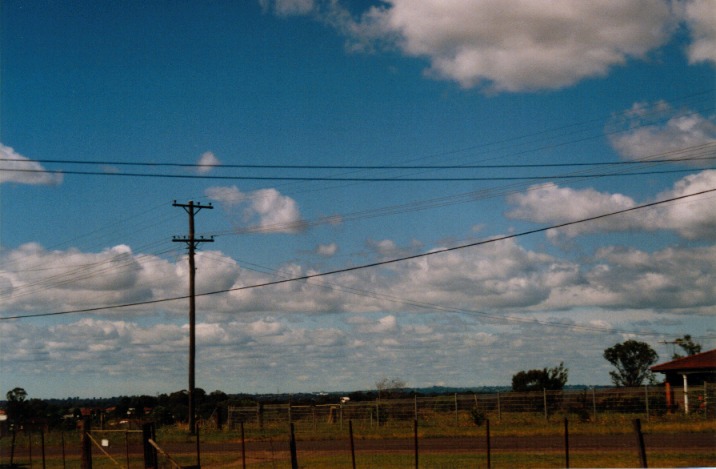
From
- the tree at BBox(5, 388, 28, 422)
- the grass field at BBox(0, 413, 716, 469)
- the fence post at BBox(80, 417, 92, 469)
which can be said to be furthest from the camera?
the tree at BBox(5, 388, 28, 422)

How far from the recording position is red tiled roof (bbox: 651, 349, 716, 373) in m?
48.5

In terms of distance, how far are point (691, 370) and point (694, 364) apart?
18.1 inches

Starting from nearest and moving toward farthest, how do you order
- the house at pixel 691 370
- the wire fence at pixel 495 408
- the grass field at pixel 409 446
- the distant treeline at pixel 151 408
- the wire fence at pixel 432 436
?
1. the grass field at pixel 409 446
2. the wire fence at pixel 432 436
3. the wire fence at pixel 495 408
4. the house at pixel 691 370
5. the distant treeline at pixel 151 408

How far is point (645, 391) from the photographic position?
43.5 meters

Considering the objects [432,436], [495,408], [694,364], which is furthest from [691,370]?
[432,436]

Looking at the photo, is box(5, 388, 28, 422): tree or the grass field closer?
the grass field

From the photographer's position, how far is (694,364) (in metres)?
49.4

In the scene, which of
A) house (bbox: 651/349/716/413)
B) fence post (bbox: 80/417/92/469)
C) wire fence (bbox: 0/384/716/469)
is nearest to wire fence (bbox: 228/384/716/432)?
wire fence (bbox: 0/384/716/469)

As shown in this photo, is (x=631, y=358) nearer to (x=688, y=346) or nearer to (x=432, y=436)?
(x=688, y=346)

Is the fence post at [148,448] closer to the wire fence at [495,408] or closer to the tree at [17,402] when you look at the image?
the wire fence at [495,408]

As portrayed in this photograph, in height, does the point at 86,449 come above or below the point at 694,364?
below

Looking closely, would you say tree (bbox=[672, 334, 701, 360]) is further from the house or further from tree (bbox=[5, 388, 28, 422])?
tree (bbox=[5, 388, 28, 422])

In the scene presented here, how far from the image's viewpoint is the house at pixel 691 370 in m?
48.1

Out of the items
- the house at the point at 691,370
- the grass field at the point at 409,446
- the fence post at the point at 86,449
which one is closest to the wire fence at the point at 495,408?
the grass field at the point at 409,446
